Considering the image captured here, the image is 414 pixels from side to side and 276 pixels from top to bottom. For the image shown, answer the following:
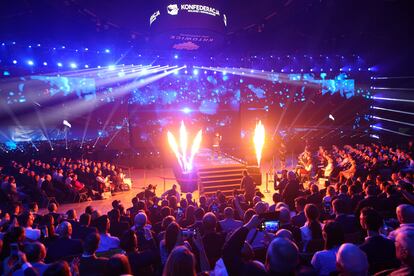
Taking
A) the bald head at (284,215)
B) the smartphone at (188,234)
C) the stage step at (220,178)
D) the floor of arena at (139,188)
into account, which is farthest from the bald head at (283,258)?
the stage step at (220,178)

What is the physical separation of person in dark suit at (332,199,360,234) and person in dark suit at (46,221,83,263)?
416 cm

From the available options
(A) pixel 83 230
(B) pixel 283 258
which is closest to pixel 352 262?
(B) pixel 283 258

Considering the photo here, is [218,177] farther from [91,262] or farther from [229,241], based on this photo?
[229,241]

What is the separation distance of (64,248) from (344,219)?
4500 mm

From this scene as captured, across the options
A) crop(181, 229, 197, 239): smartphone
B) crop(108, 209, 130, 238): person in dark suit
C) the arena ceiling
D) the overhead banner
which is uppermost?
the arena ceiling

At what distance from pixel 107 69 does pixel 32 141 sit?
701 cm

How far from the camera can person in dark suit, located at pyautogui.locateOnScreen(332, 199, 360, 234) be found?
4.85 meters

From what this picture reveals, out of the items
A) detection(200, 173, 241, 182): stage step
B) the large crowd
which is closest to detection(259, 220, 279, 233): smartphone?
the large crowd

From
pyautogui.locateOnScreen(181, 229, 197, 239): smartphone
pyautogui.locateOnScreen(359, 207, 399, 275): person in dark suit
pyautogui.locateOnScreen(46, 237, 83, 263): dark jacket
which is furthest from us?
pyautogui.locateOnScreen(46, 237, 83, 263): dark jacket

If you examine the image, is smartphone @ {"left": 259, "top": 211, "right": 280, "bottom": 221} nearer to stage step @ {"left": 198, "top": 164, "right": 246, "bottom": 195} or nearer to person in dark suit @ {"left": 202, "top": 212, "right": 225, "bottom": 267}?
person in dark suit @ {"left": 202, "top": 212, "right": 225, "bottom": 267}

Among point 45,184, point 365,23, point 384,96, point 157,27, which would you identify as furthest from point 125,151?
point 384,96

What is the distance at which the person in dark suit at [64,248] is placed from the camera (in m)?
4.78

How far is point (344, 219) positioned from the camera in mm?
5000

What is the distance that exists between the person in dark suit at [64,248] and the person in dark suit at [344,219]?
4.16m
